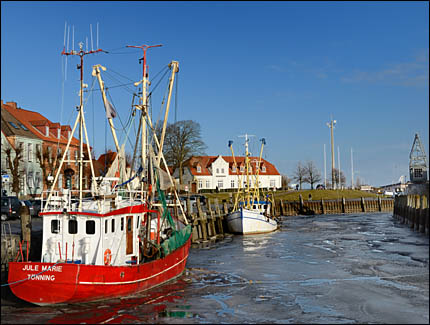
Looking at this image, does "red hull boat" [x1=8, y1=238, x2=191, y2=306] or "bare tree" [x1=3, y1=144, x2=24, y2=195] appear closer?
"red hull boat" [x1=8, y1=238, x2=191, y2=306]

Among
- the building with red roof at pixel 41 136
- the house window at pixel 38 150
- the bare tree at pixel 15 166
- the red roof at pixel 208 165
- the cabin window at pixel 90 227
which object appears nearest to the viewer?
the cabin window at pixel 90 227

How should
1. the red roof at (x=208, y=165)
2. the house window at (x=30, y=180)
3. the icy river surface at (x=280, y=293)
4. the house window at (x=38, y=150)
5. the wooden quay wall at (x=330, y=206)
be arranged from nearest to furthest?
the icy river surface at (x=280, y=293)
the house window at (x=38, y=150)
the house window at (x=30, y=180)
the wooden quay wall at (x=330, y=206)
the red roof at (x=208, y=165)

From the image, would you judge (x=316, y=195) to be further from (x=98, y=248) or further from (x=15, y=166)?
(x=98, y=248)

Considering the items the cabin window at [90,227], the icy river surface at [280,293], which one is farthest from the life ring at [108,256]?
the icy river surface at [280,293]

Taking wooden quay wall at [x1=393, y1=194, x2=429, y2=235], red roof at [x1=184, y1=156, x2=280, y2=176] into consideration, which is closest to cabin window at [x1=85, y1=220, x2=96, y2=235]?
wooden quay wall at [x1=393, y1=194, x2=429, y2=235]

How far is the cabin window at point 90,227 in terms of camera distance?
17.6 metres

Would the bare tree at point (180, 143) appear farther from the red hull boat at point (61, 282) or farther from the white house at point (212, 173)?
the red hull boat at point (61, 282)

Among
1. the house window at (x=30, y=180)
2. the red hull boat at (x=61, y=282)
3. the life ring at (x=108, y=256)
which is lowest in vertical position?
the red hull boat at (x=61, y=282)

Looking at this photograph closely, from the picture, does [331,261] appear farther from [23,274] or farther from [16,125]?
[16,125]

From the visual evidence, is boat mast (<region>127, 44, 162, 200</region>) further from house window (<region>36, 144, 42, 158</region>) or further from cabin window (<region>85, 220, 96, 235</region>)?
house window (<region>36, 144, 42, 158</region>)

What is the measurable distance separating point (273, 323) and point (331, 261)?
12.9 metres

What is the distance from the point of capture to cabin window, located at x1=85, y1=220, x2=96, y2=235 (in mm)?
17625

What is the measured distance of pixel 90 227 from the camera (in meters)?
17.7

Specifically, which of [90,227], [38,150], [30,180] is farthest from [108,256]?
[38,150]
